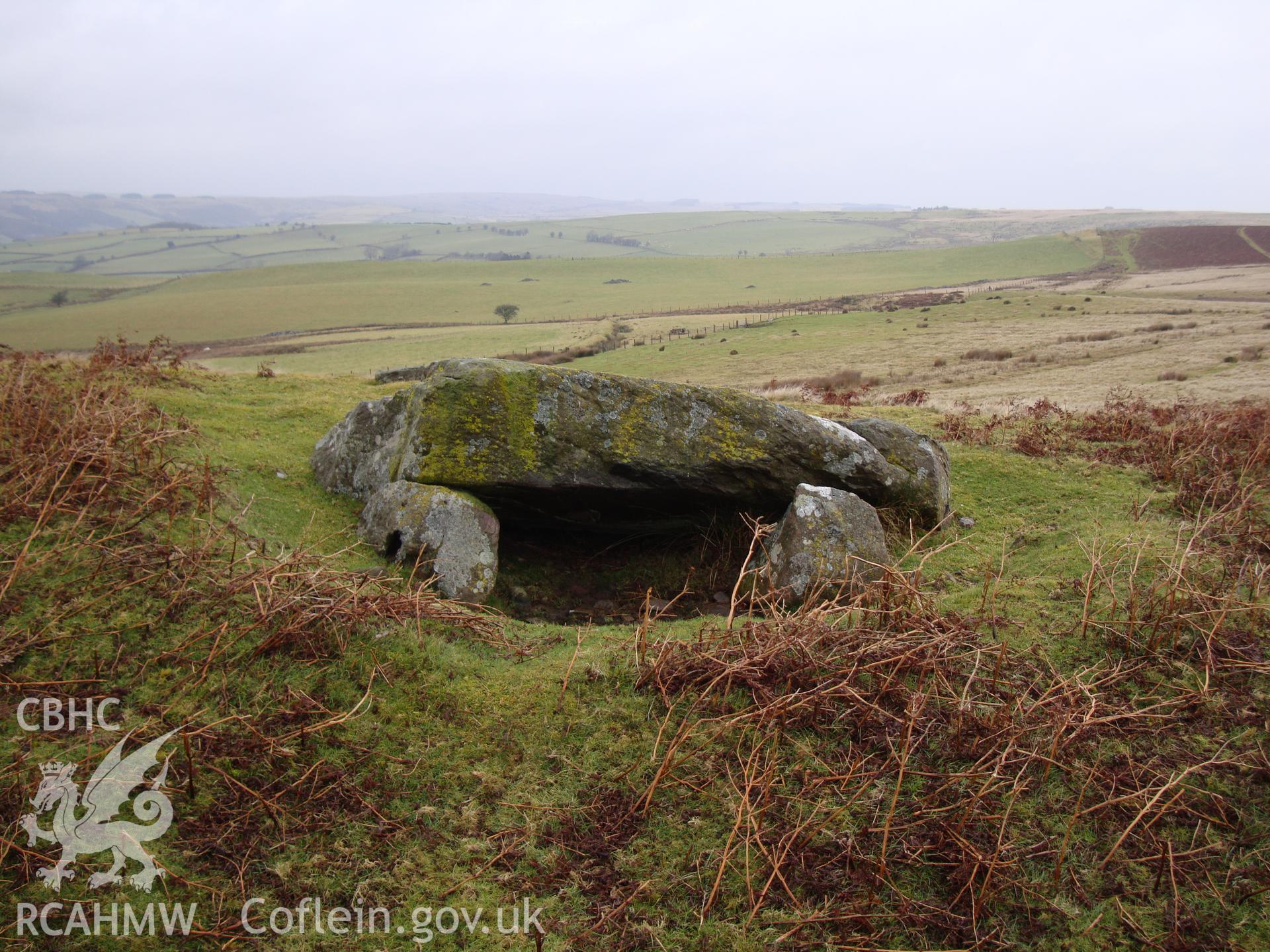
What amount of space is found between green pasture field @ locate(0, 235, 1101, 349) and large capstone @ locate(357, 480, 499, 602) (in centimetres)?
7863

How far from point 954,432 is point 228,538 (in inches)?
530

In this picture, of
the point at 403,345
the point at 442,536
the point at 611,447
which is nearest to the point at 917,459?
the point at 611,447

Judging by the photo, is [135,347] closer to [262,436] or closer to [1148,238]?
[262,436]

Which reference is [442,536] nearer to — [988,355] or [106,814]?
[106,814]

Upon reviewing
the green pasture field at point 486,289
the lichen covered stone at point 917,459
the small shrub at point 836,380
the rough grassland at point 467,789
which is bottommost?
the rough grassland at point 467,789

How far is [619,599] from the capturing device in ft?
32.6

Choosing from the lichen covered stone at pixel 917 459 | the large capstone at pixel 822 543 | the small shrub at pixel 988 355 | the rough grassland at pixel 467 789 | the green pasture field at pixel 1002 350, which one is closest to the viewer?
the rough grassland at pixel 467 789

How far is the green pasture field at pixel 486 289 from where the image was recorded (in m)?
87.3

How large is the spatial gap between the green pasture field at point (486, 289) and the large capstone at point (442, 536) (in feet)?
258

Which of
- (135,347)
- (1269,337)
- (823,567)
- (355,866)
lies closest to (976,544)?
(823,567)

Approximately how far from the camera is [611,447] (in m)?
9.70

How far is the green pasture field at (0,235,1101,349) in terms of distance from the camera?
87.3 m

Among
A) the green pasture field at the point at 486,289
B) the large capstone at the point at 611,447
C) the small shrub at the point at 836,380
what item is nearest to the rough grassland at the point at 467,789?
the large capstone at the point at 611,447

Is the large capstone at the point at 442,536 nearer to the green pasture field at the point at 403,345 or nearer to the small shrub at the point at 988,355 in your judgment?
the small shrub at the point at 988,355
